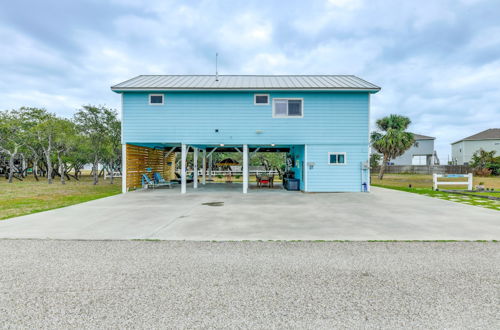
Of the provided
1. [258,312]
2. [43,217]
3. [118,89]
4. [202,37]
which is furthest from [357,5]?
[43,217]

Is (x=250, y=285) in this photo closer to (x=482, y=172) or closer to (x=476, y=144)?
(x=482, y=172)

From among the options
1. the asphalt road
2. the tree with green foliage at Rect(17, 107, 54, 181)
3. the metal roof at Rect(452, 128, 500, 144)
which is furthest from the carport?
the metal roof at Rect(452, 128, 500, 144)

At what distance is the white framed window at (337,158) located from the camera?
1275 centimetres

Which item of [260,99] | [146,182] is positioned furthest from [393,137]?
[146,182]

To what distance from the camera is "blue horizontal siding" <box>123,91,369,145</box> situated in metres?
12.8

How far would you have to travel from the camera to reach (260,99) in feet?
42.1

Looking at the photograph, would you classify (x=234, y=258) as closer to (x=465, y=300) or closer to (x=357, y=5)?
(x=465, y=300)

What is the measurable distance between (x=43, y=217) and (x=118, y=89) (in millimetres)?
8333

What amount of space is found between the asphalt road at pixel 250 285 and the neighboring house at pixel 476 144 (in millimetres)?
46399

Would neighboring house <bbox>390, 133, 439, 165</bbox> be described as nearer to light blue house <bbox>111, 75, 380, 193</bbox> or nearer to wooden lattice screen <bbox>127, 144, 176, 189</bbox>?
light blue house <bbox>111, 75, 380, 193</bbox>

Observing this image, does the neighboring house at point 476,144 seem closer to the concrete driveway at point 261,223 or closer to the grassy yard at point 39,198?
the concrete driveway at point 261,223

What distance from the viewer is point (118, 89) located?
40.8 ft

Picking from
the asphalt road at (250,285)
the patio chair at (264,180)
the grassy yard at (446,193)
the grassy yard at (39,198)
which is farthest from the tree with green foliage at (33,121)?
the grassy yard at (446,193)

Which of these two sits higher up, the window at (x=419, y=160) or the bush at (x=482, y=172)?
the window at (x=419, y=160)
